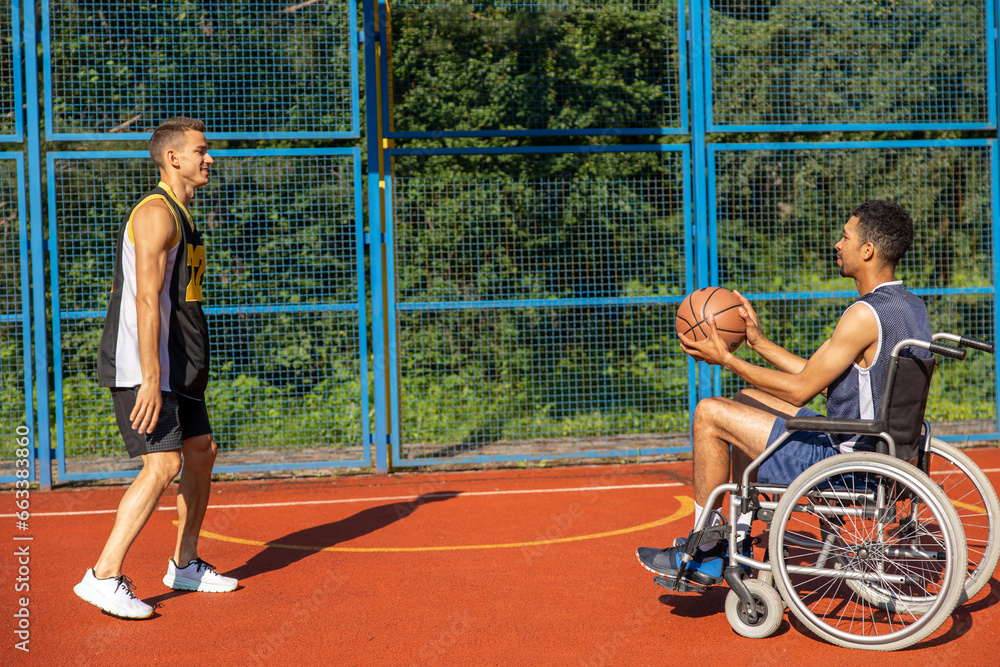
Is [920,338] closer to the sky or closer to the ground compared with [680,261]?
closer to the ground

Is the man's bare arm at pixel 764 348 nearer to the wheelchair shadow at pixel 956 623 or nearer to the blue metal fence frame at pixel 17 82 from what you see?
the wheelchair shadow at pixel 956 623

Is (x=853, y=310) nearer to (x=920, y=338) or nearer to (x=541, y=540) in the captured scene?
(x=920, y=338)

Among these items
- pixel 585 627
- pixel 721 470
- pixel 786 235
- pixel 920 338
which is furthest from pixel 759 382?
pixel 786 235

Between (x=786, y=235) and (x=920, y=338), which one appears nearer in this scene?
(x=920, y=338)

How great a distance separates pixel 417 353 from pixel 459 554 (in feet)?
10.6

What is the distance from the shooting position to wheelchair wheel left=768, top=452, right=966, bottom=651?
2.72 meters

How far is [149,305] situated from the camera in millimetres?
3355

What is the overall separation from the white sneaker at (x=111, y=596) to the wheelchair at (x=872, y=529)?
79.3 inches

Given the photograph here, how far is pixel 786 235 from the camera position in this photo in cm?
855

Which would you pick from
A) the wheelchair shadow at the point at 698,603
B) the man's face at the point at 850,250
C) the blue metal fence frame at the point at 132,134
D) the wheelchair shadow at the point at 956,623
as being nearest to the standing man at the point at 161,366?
the wheelchair shadow at the point at 698,603

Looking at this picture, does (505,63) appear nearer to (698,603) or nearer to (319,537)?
(319,537)

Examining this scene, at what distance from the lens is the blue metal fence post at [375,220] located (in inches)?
243

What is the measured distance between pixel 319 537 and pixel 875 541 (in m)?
2.92

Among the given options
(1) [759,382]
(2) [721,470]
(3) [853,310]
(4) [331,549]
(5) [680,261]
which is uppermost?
(5) [680,261]
